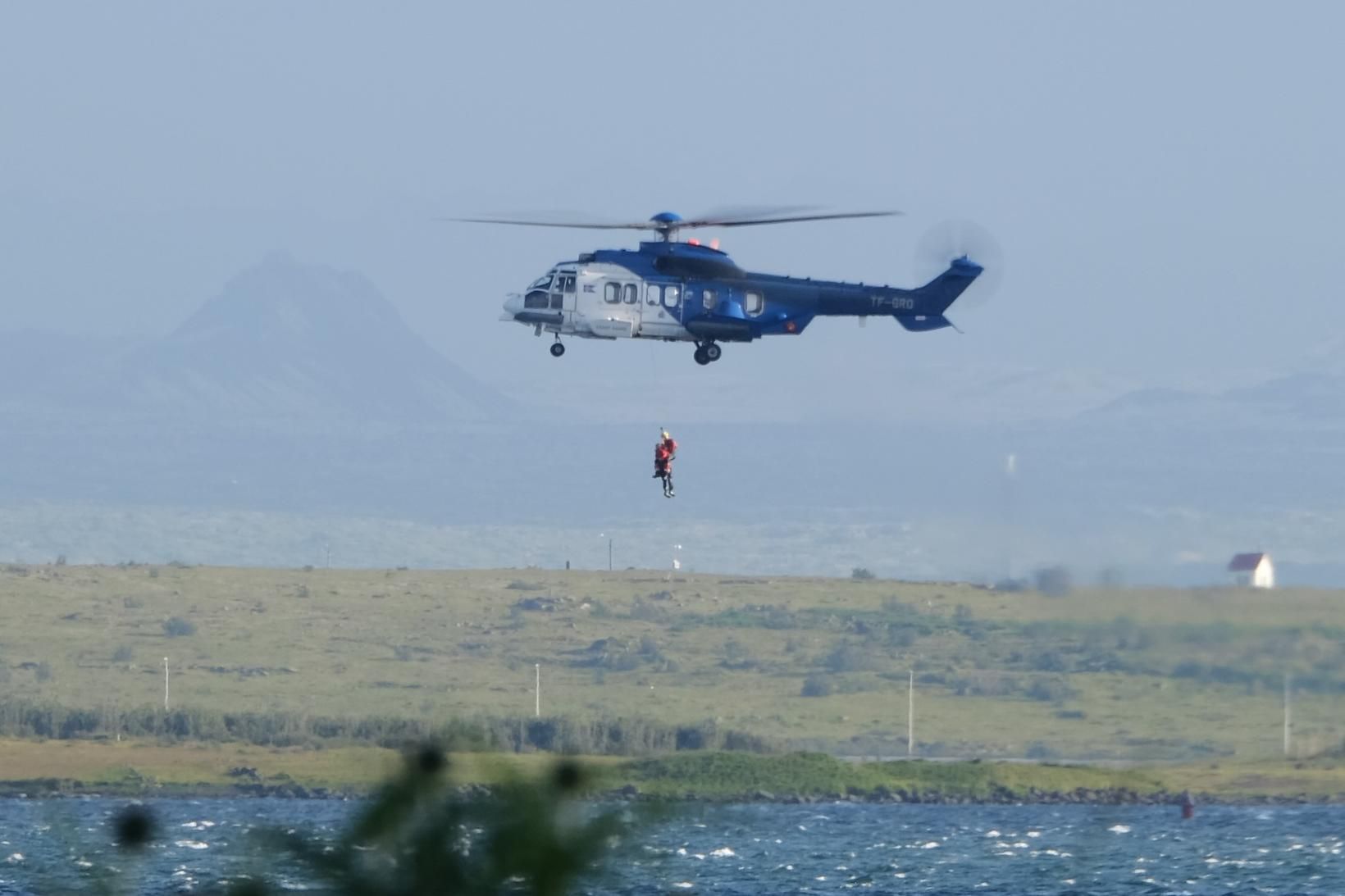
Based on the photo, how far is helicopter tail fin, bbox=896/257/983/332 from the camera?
50.0m

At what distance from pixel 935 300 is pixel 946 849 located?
27040 mm

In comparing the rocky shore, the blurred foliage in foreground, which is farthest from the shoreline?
the blurred foliage in foreground

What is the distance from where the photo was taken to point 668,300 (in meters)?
46.9

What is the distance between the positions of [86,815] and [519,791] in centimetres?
6785

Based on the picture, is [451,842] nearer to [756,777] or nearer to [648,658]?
[756,777]

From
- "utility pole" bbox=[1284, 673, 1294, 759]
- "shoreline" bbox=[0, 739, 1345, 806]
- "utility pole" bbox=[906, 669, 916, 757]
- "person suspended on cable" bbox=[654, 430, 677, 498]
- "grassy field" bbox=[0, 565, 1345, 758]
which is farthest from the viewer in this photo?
"utility pole" bbox=[906, 669, 916, 757]

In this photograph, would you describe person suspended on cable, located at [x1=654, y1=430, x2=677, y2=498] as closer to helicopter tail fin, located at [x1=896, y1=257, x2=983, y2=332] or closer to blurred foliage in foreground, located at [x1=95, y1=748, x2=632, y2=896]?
helicopter tail fin, located at [x1=896, y1=257, x2=983, y2=332]

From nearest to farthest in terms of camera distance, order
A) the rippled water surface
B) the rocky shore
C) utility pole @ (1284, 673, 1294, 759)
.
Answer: the rippled water surface, utility pole @ (1284, 673, 1294, 759), the rocky shore

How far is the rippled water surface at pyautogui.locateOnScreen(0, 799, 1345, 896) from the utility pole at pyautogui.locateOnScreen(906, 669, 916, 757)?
10.2 meters

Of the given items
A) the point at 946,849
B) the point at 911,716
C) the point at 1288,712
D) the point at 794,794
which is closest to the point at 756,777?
the point at 794,794

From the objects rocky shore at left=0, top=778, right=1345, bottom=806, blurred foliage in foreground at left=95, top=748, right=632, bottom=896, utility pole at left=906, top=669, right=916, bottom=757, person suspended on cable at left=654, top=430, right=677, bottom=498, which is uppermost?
person suspended on cable at left=654, top=430, right=677, bottom=498

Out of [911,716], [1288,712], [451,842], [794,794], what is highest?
[451,842]

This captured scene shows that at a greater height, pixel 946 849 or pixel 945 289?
pixel 945 289

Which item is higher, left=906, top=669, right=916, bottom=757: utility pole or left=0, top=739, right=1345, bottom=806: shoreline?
left=906, top=669, right=916, bottom=757: utility pole
